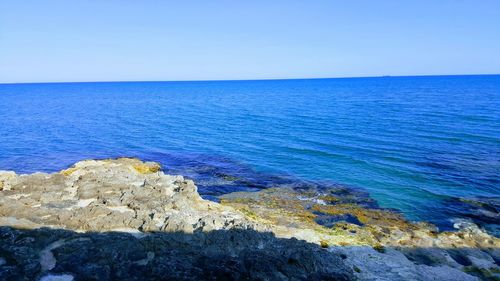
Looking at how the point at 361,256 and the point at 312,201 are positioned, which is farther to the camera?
the point at 312,201

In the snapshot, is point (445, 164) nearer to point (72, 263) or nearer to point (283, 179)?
point (283, 179)

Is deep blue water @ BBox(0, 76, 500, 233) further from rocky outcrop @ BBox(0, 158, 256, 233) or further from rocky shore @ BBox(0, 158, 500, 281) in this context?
rocky outcrop @ BBox(0, 158, 256, 233)

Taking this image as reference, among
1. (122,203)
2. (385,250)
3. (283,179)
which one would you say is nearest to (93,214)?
(122,203)

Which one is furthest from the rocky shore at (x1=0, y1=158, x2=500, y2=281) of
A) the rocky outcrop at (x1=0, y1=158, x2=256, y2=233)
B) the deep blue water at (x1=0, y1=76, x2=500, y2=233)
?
the deep blue water at (x1=0, y1=76, x2=500, y2=233)

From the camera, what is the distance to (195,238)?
49.9ft

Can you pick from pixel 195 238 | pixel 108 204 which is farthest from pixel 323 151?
pixel 195 238

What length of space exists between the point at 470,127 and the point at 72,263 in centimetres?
5176

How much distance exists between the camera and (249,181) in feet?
97.5

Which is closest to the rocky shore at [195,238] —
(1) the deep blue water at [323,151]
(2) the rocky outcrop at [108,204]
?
(2) the rocky outcrop at [108,204]

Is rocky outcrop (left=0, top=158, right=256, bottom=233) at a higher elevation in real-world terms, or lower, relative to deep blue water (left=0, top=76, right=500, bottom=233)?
higher

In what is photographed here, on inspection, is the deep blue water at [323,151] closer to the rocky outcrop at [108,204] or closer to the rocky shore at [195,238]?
the rocky shore at [195,238]

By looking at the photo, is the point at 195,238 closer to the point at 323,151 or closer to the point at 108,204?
the point at 108,204

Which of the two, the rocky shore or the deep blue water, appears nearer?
the rocky shore

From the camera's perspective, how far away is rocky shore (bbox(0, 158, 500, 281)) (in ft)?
40.9
